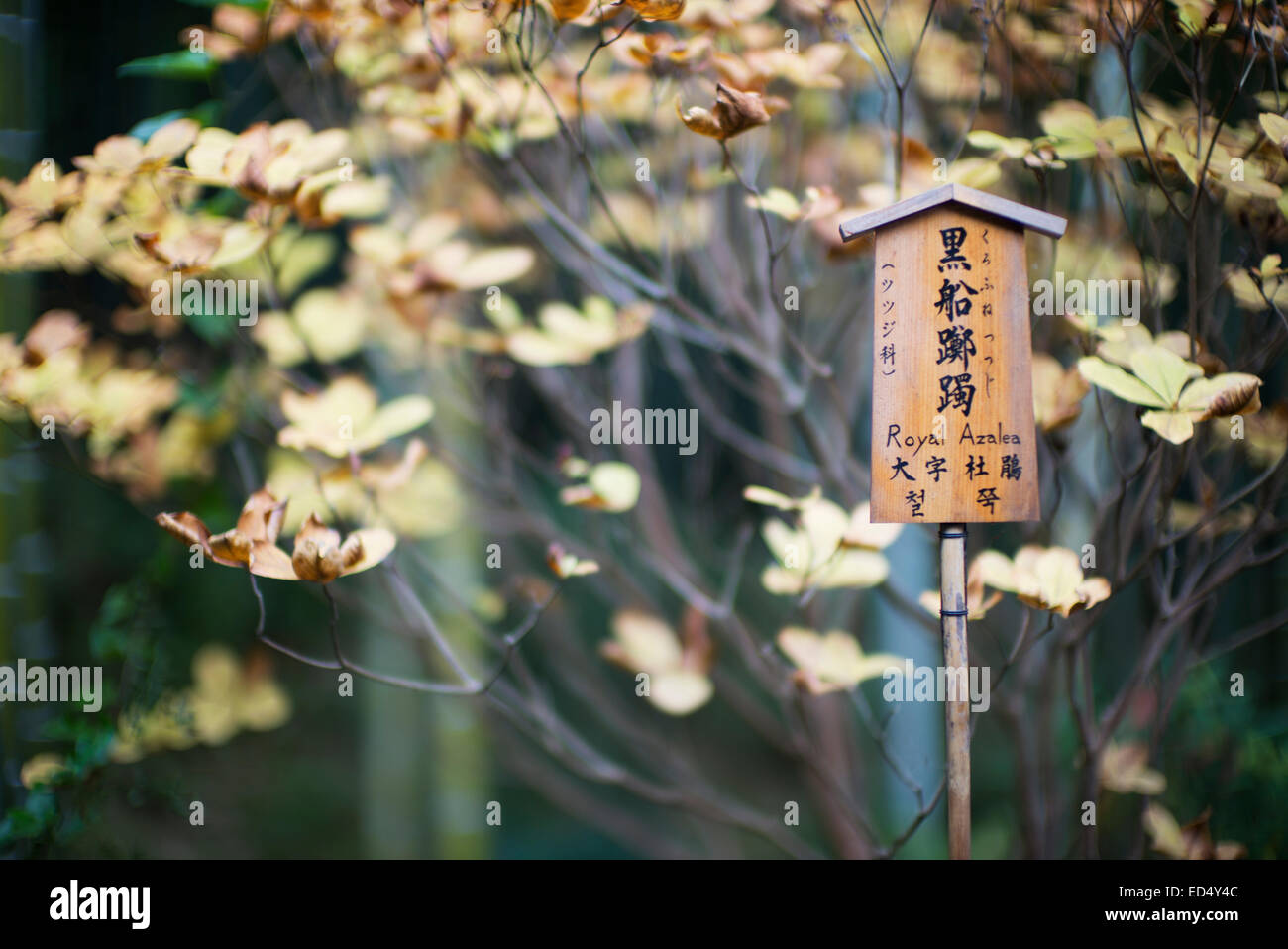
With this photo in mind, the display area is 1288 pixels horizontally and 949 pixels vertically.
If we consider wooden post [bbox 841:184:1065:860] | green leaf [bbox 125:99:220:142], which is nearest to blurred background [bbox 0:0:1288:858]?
green leaf [bbox 125:99:220:142]

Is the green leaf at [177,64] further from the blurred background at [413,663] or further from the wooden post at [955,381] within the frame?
the wooden post at [955,381]

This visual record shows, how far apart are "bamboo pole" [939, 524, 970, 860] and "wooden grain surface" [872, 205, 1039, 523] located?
0.17ft

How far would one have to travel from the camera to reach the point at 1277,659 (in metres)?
2.15

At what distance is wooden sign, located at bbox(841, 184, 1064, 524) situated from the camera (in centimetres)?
104

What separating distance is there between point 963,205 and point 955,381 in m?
0.24

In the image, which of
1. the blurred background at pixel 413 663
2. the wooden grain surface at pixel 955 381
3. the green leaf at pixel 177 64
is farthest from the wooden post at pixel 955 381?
the green leaf at pixel 177 64

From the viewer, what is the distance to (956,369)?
104 centimetres

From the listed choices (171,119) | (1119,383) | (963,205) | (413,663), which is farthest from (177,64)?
(413,663)

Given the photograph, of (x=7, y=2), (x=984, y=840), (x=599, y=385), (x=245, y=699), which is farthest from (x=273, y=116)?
(x=984, y=840)

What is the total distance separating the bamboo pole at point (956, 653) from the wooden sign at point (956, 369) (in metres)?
0.05

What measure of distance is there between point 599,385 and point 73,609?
8.19 ft

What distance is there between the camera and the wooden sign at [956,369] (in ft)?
Answer: 3.41

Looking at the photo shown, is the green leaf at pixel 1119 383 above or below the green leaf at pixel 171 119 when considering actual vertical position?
below

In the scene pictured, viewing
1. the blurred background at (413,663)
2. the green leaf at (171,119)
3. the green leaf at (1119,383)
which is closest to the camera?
the green leaf at (1119,383)
